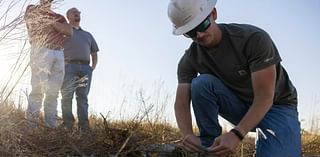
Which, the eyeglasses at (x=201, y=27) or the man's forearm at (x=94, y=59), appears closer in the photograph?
the eyeglasses at (x=201, y=27)

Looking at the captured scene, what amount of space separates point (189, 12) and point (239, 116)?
0.58m

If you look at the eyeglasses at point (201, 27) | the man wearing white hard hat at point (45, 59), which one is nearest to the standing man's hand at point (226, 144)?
the eyeglasses at point (201, 27)

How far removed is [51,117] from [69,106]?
0.73m

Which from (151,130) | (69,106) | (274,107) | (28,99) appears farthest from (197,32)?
(69,106)

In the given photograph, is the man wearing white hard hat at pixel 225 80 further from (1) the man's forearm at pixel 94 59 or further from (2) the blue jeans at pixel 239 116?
(1) the man's forearm at pixel 94 59

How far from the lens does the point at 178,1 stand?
7.58 feet

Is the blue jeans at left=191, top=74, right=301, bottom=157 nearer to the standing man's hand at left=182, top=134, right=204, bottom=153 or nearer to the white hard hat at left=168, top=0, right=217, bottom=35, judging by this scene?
the standing man's hand at left=182, top=134, right=204, bottom=153

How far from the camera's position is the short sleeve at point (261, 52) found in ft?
7.20

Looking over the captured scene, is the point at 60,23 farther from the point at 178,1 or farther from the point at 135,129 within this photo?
the point at 178,1

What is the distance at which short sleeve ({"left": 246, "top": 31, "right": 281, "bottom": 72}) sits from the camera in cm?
219

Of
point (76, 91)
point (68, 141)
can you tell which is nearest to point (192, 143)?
point (68, 141)

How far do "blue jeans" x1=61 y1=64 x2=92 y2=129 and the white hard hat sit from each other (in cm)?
192

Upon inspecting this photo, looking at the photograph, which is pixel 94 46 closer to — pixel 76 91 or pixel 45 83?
pixel 76 91

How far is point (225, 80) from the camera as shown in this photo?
2463 mm
